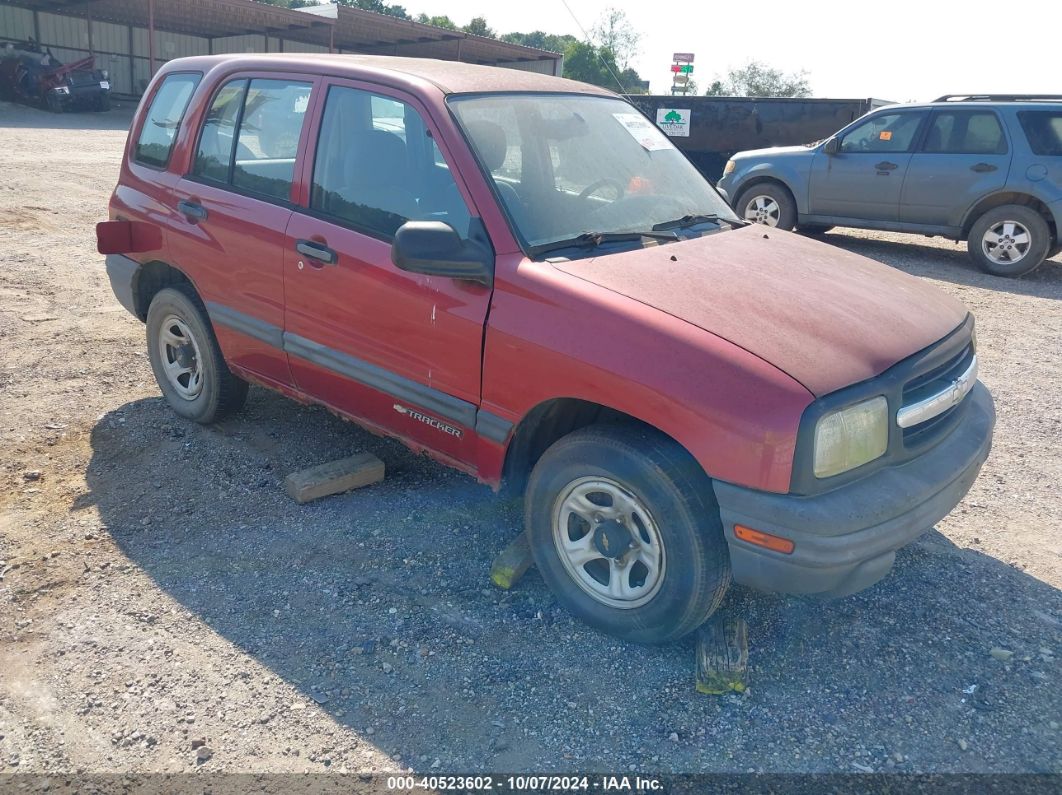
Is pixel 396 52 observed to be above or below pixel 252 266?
above

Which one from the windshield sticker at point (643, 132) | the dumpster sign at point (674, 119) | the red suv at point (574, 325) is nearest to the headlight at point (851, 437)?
the red suv at point (574, 325)

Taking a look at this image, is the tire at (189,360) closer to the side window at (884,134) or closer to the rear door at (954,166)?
the rear door at (954,166)

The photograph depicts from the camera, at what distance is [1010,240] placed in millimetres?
9539

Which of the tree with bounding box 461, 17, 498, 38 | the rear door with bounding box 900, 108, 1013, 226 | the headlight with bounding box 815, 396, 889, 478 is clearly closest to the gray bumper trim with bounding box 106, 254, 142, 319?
the headlight with bounding box 815, 396, 889, 478

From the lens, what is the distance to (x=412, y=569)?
3545 mm

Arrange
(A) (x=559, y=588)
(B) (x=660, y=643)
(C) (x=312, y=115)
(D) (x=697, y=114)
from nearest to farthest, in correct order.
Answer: (B) (x=660, y=643) → (A) (x=559, y=588) → (C) (x=312, y=115) → (D) (x=697, y=114)

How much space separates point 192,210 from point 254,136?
0.53 m

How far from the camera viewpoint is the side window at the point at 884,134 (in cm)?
1015

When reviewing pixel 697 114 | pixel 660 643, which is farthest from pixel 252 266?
pixel 697 114

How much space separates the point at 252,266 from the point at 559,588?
2.14 meters

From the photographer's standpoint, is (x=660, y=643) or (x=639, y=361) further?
(x=660, y=643)

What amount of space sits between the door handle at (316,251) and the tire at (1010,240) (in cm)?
861

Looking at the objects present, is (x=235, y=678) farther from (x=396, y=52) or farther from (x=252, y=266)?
(x=396, y=52)

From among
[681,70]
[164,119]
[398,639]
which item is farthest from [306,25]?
[398,639]
